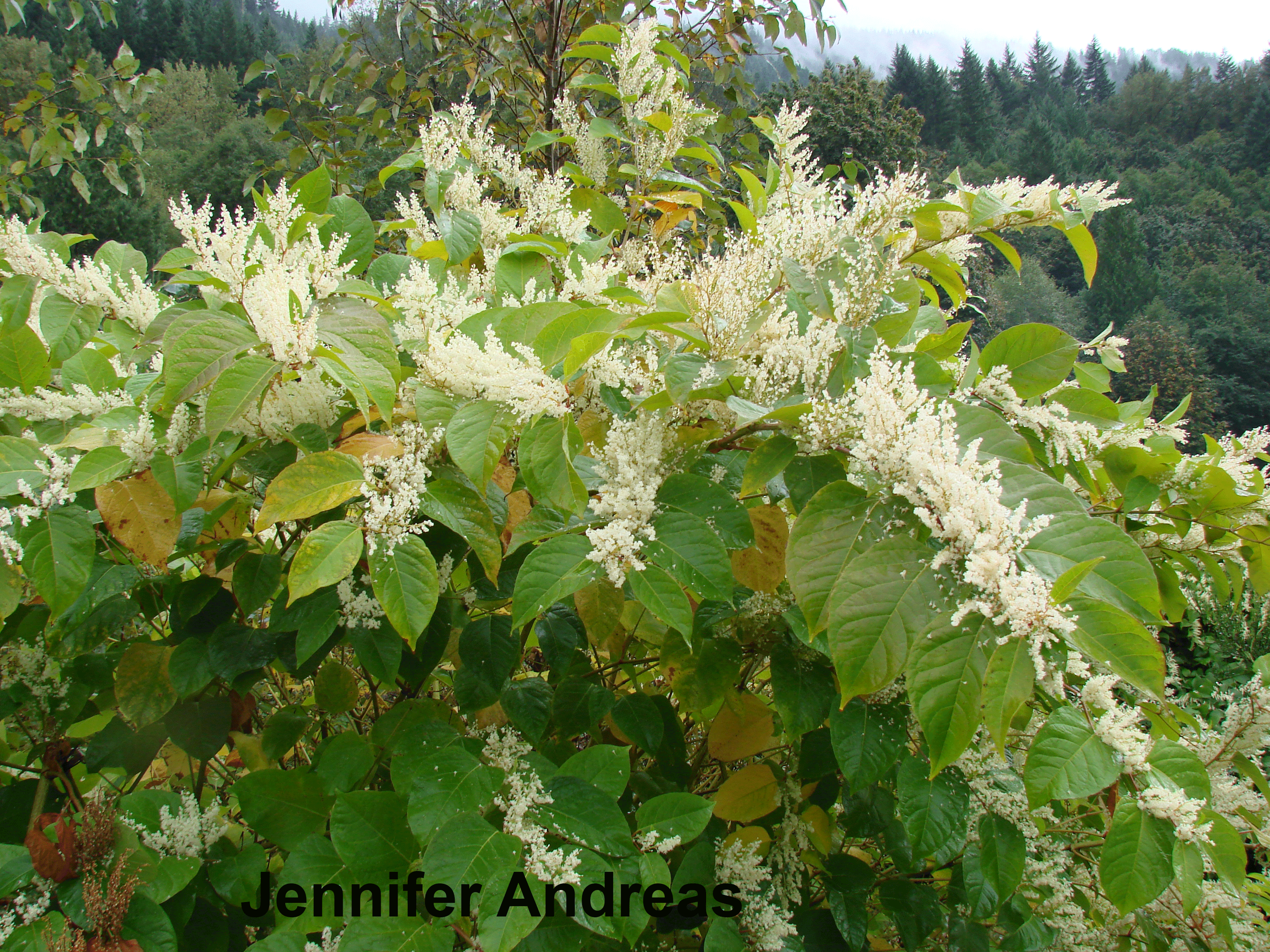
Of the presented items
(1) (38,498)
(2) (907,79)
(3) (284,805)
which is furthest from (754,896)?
(2) (907,79)

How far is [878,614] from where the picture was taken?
0.76 meters

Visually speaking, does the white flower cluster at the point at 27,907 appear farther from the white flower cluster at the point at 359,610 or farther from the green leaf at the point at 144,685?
the white flower cluster at the point at 359,610

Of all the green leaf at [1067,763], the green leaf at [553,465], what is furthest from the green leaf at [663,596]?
the green leaf at [1067,763]

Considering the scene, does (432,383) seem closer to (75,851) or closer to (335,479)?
(335,479)

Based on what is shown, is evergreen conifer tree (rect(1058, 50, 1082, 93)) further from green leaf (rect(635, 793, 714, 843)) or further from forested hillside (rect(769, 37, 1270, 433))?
green leaf (rect(635, 793, 714, 843))

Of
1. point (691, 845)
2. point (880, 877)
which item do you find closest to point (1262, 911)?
point (880, 877)

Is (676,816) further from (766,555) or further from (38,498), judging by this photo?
(38,498)

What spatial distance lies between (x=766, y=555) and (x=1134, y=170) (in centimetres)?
5863

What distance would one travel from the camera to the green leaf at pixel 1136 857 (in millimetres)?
865

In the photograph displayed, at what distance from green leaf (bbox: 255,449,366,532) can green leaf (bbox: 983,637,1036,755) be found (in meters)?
0.78

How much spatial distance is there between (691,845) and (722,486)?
685mm

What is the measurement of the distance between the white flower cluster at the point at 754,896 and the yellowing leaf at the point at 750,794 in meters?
0.08

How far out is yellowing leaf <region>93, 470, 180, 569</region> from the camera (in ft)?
3.34

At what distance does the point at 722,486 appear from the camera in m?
1.00
